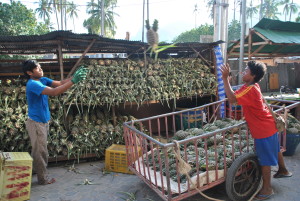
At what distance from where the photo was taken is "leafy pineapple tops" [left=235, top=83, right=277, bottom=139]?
2.69m

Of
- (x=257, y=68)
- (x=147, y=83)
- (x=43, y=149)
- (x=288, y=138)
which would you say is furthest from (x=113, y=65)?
(x=288, y=138)

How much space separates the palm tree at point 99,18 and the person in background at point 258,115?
115 feet

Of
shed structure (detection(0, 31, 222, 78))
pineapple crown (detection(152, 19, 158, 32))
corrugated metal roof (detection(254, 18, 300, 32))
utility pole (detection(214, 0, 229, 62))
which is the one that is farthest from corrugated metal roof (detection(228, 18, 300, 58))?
pineapple crown (detection(152, 19, 158, 32))

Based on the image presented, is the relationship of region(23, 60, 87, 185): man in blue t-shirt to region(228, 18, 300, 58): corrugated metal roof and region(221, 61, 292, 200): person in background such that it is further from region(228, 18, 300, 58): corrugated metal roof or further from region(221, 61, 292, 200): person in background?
region(228, 18, 300, 58): corrugated metal roof

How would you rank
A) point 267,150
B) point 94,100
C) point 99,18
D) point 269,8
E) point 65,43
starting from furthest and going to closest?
point 269,8
point 99,18
point 65,43
point 94,100
point 267,150

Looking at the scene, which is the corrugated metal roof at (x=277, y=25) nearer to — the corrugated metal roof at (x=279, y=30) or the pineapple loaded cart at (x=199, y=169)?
the corrugated metal roof at (x=279, y=30)

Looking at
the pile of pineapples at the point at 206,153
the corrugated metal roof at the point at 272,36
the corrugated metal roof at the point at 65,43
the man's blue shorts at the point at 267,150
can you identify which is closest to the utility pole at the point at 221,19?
the corrugated metal roof at the point at 272,36

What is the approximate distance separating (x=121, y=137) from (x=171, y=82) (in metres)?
1.86

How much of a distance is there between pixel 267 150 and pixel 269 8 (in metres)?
63.4

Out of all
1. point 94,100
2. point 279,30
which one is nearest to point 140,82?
point 94,100

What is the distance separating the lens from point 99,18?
37.5 metres

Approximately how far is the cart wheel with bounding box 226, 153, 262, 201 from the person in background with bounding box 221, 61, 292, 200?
11cm

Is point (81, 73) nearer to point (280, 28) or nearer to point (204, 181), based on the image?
point (204, 181)

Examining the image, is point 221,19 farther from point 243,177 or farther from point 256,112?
point 243,177
